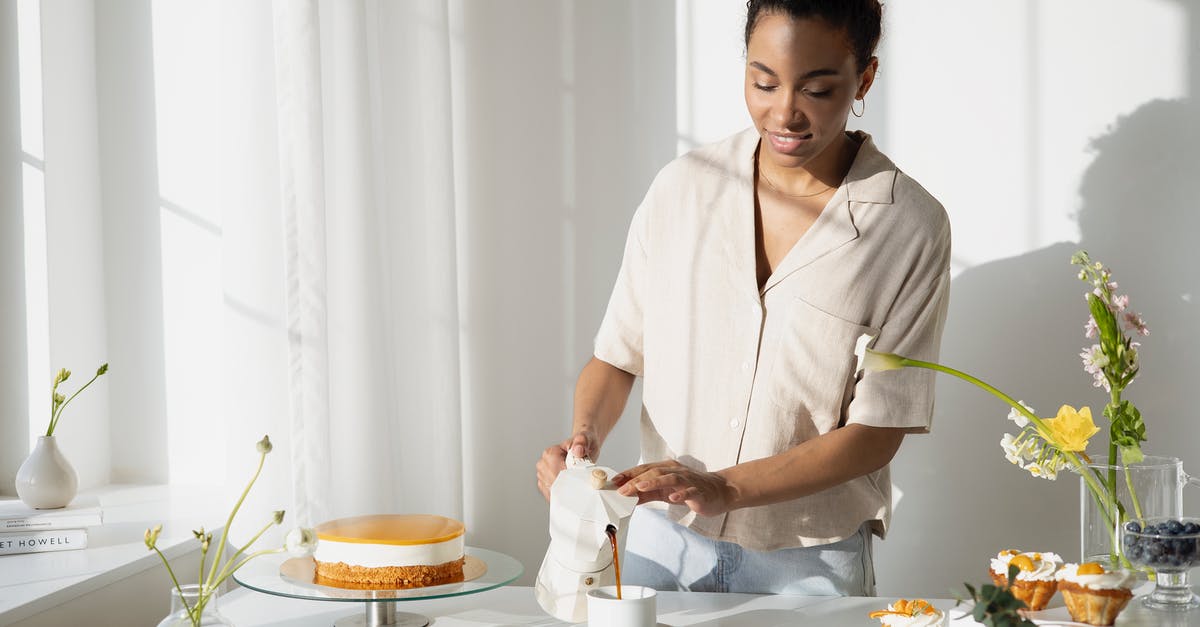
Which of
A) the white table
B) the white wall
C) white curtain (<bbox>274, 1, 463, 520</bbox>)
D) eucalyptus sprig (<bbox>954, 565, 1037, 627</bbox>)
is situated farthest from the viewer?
the white wall

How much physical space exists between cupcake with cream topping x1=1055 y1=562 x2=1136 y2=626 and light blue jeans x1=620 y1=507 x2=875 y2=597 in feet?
1.42

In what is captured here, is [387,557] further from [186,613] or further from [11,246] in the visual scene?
[11,246]

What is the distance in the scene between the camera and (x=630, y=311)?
189 centimetres

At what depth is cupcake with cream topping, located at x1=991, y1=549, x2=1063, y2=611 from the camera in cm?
133

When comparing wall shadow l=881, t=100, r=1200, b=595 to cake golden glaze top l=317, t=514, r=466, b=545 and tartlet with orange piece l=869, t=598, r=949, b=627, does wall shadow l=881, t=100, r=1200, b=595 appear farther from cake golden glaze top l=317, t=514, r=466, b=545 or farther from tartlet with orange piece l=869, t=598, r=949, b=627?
cake golden glaze top l=317, t=514, r=466, b=545

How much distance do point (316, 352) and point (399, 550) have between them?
2.35 ft

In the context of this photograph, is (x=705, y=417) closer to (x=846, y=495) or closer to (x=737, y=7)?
(x=846, y=495)

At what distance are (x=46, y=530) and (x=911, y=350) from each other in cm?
152

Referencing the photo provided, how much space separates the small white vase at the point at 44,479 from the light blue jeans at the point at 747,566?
114 cm

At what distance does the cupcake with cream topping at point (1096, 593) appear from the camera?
127 centimetres

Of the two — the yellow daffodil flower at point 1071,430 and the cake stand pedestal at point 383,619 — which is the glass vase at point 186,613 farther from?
the yellow daffodil flower at point 1071,430

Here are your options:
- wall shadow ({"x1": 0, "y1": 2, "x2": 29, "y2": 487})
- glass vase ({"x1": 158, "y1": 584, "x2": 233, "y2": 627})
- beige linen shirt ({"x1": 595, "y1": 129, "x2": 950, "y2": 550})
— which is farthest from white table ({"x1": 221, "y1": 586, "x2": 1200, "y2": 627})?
wall shadow ({"x1": 0, "y1": 2, "x2": 29, "y2": 487})

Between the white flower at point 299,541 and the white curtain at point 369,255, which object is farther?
the white curtain at point 369,255

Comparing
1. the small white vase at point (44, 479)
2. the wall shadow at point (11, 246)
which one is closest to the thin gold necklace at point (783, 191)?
the small white vase at point (44, 479)
